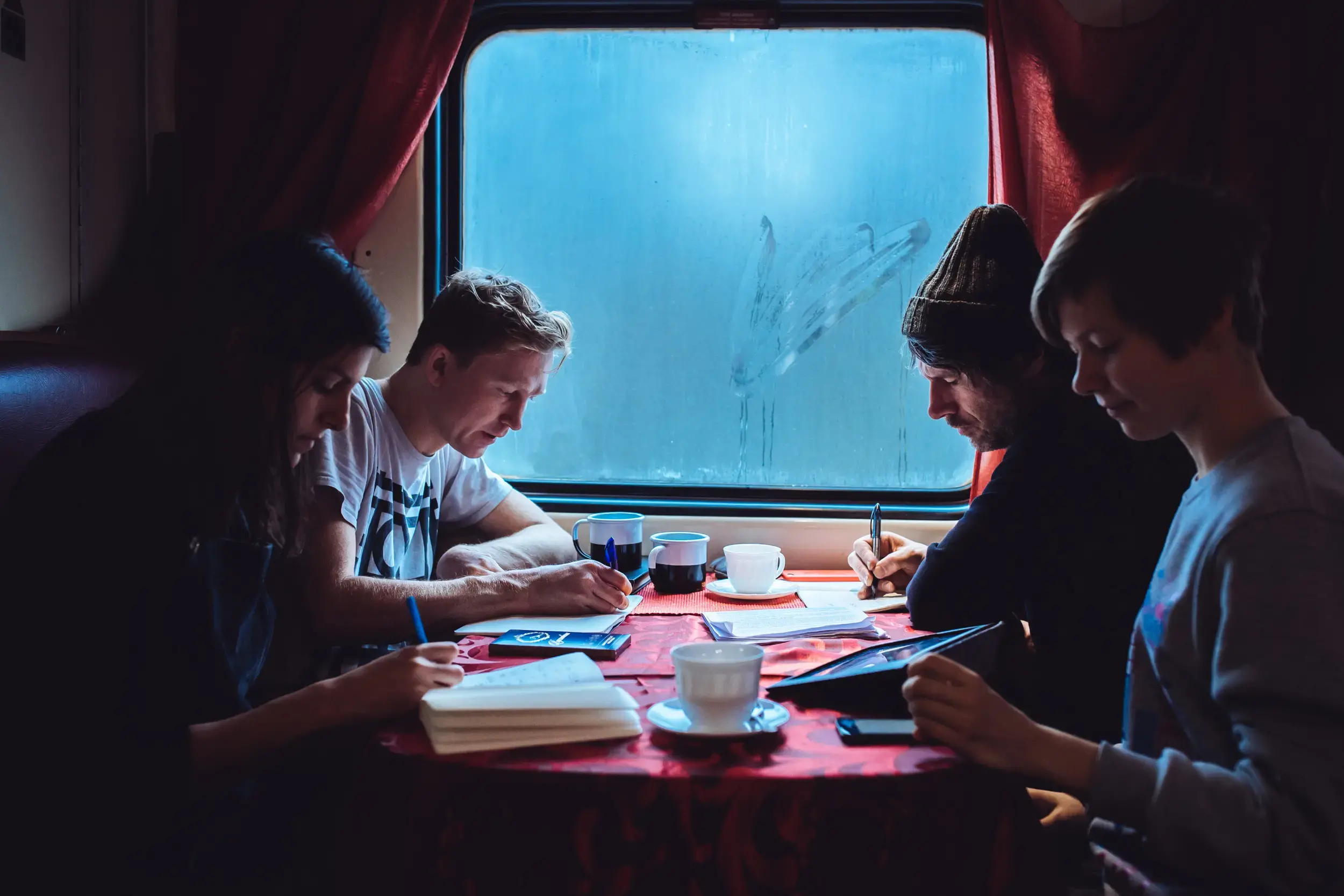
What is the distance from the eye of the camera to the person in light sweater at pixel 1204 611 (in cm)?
91

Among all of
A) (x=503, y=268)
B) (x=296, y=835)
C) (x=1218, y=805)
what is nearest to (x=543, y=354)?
(x=503, y=268)

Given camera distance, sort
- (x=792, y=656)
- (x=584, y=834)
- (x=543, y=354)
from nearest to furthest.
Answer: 1. (x=584, y=834)
2. (x=792, y=656)
3. (x=543, y=354)

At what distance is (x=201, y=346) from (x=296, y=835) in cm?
77

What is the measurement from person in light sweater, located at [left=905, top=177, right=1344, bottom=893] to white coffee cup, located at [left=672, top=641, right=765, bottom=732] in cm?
20

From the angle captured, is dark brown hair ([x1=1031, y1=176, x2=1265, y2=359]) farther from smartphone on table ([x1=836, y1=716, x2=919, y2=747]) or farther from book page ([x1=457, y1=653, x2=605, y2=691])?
book page ([x1=457, y1=653, x2=605, y2=691])

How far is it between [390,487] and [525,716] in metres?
1.11

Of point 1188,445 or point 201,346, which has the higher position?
point 201,346

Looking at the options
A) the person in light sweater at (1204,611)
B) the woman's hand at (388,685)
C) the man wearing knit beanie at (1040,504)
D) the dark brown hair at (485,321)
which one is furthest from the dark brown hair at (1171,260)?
the dark brown hair at (485,321)

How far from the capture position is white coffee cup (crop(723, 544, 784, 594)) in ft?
6.66

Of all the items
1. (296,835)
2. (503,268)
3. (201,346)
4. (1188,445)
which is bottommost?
(296,835)

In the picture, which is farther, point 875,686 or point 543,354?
point 543,354

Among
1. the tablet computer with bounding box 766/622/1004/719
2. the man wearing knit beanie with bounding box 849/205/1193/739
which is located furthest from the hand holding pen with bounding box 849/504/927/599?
the tablet computer with bounding box 766/622/1004/719

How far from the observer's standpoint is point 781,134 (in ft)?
8.55

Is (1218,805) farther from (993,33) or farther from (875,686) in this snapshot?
(993,33)
